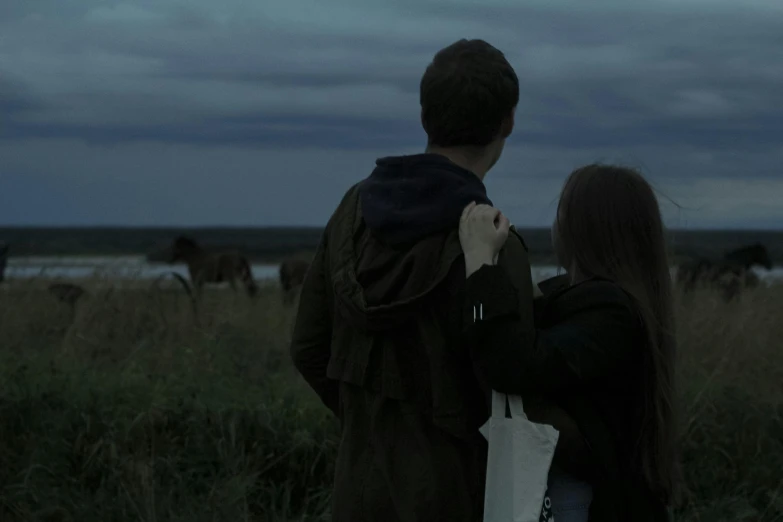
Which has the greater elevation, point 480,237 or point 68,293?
point 480,237

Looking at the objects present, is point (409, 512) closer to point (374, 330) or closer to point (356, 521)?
point (356, 521)

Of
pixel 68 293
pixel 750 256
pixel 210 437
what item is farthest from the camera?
pixel 750 256

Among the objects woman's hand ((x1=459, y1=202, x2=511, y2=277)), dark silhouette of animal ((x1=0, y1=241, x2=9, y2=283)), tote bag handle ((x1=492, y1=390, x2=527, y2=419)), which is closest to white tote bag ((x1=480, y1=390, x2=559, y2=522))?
tote bag handle ((x1=492, y1=390, x2=527, y2=419))

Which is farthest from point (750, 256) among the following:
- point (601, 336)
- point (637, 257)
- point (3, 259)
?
point (601, 336)

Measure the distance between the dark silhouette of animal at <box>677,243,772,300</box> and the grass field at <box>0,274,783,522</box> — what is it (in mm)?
3290

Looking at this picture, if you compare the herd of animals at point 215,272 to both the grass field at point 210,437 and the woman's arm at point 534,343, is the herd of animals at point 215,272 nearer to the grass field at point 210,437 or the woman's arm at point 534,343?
the grass field at point 210,437

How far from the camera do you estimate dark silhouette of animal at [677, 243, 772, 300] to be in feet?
33.6

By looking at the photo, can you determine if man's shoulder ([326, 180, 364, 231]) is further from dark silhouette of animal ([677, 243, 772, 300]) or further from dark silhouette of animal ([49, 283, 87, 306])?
dark silhouette of animal ([677, 243, 772, 300])

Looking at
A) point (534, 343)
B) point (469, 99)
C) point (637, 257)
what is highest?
point (469, 99)

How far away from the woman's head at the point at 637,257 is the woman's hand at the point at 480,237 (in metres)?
0.32

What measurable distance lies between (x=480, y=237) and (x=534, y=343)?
25cm

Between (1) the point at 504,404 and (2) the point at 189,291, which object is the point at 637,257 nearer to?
(1) the point at 504,404

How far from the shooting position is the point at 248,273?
461 inches

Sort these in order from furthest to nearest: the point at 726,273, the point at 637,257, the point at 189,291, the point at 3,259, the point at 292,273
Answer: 1. the point at 3,259
2. the point at 292,273
3. the point at 726,273
4. the point at 189,291
5. the point at 637,257
